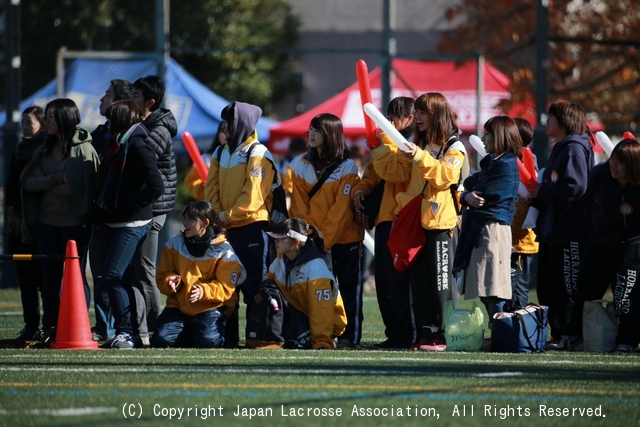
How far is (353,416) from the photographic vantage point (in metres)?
5.48

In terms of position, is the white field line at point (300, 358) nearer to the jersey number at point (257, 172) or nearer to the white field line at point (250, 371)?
the white field line at point (250, 371)

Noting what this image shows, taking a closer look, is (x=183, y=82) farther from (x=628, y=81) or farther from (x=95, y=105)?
(x=628, y=81)

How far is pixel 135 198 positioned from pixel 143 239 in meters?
0.57

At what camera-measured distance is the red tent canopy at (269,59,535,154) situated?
17.3m

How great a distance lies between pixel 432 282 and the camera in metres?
8.61

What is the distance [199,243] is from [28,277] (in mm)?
1642

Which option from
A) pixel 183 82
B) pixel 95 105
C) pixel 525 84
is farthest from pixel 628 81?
pixel 95 105

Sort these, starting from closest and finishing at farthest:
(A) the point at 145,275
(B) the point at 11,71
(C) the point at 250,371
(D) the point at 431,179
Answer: (C) the point at 250,371, (D) the point at 431,179, (A) the point at 145,275, (B) the point at 11,71

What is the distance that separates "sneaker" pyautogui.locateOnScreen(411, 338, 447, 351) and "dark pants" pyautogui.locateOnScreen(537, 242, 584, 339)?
111 cm

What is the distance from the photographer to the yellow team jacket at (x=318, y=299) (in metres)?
8.58

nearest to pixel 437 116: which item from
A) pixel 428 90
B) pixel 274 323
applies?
pixel 274 323

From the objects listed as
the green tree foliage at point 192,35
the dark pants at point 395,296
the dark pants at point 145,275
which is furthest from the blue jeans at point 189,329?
the green tree foliage at point 192,35

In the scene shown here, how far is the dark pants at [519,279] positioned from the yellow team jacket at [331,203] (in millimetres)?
1381

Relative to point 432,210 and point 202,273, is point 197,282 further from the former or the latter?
point 432,210
